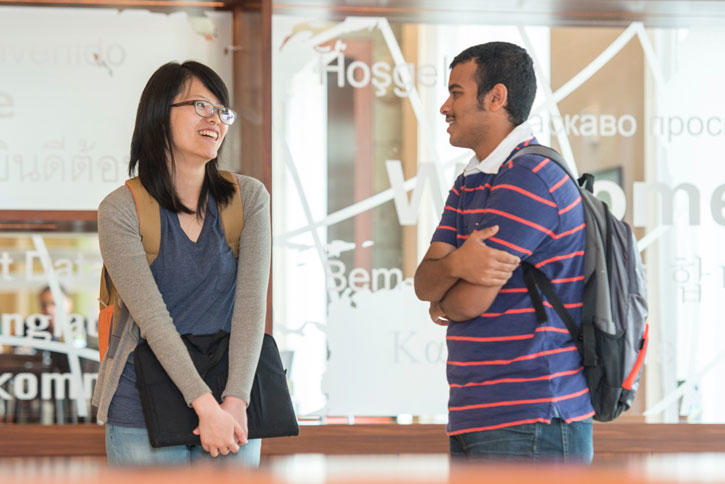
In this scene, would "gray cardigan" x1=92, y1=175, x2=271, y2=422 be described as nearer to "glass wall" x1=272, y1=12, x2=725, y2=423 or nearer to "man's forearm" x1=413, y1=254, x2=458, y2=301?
"man's forearm" x1=413, y1=254, x2=458, y2=301

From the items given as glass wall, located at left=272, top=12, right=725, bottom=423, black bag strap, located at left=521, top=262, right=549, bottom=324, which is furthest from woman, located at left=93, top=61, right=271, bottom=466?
glass wall, located at left=272, top=12, right=725, bottom=423

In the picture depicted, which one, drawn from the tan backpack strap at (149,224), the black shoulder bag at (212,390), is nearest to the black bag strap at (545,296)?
the black shoulder bag at (212,390)

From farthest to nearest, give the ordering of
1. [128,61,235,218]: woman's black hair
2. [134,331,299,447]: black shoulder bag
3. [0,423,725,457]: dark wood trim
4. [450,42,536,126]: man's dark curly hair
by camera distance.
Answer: [0,423,725,457]: dark wood trim → [450,42,536,126]: man's dark curly hair → [128,61,235,218]: woman's black hair → [134,331,299,447]: black shoulder bag

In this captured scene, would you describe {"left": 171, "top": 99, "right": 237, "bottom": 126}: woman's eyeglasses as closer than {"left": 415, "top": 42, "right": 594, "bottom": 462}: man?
No

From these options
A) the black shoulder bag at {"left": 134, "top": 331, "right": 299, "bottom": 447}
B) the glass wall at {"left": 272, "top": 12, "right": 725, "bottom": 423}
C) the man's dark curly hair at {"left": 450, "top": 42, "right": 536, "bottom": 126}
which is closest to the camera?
the black shoulder bag at {"left": 134, "top": 331, "right": 299, "bottom": 447}

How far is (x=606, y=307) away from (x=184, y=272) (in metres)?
0.98

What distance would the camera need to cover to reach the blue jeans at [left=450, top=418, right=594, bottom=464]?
2260 millimetres

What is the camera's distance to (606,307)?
7.56ft

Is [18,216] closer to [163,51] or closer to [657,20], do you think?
[163,51]

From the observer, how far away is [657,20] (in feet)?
15.0

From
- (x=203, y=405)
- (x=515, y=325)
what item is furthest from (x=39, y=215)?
(x=515, y=325)

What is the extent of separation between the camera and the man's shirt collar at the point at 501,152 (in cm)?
244

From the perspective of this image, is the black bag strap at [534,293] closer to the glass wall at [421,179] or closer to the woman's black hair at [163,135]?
the woman's black hair at [163,135]

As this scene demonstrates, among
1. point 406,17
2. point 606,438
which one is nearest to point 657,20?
point 406,17
